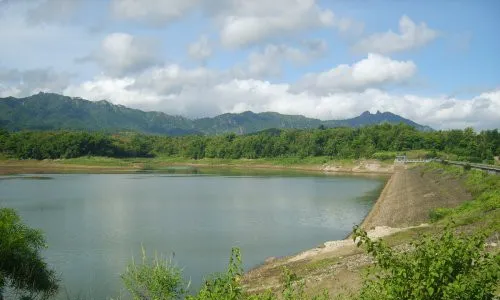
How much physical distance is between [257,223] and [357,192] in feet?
102

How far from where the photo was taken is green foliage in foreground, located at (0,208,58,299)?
59.9 feet

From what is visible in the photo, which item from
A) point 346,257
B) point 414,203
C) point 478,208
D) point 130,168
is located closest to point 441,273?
point 346,257

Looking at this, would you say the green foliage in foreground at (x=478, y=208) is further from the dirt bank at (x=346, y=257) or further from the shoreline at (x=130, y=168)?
the shoreline at (x=130, y=168)

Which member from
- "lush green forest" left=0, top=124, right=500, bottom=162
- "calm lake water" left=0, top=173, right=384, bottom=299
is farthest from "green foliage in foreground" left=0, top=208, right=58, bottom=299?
"lush green forest" left=0, top=124, right=500, bottom=162

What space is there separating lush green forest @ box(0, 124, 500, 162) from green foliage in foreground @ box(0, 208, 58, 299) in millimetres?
114410

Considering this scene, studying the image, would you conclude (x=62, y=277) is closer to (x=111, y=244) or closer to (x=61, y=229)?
(x=111, y=244)

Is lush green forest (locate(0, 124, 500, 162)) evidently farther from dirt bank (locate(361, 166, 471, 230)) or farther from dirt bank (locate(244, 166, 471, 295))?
dirt bank (locate(244, 166, 471, 295))

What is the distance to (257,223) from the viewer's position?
1620 inches

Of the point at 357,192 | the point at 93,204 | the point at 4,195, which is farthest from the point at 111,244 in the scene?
the point at 357,192

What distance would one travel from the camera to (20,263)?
1908 cm

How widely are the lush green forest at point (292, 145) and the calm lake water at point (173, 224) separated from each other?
238 feet

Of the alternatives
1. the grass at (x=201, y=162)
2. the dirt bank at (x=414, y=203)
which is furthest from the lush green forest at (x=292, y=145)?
the dirt bank at (x=414, y=203)

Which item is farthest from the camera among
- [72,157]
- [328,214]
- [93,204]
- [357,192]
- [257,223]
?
[72,157]

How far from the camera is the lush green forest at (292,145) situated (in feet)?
428
